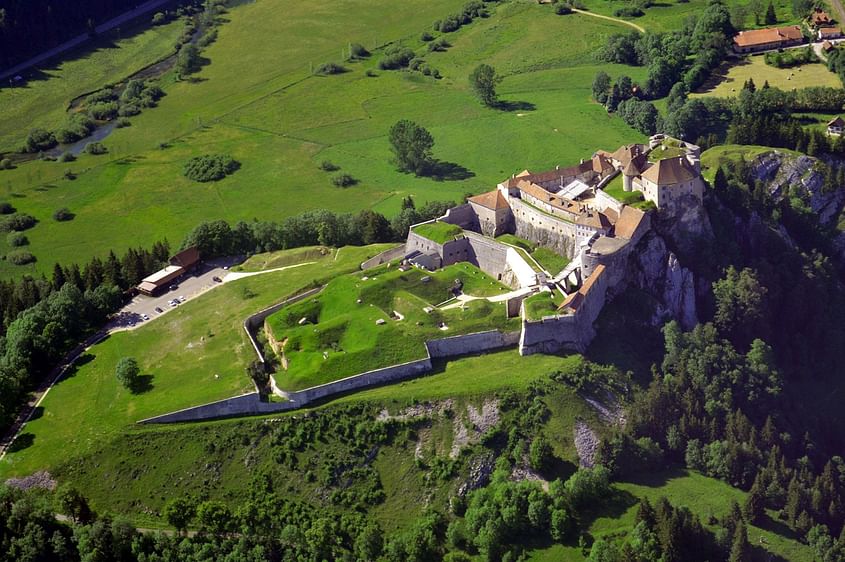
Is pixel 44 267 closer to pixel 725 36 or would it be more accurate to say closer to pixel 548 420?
pixel 548 420

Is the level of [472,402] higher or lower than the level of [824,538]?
higher

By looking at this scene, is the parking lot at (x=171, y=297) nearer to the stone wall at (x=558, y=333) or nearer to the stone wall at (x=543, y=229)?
the stone wall at (x=543, y=229)

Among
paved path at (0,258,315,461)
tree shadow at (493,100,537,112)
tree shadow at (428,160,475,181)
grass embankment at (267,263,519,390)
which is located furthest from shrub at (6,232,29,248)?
tree shadow at (493,100,537,112)

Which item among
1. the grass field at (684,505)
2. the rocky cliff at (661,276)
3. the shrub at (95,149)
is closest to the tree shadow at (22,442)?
the grass field at (684,505)

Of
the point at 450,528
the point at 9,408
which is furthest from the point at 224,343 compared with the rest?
the point at 450,528

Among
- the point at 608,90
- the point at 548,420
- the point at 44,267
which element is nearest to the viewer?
the point at 548,420

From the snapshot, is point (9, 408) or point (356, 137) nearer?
point (9, 408)

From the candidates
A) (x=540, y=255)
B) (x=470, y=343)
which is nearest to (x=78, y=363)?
(x=470, y=343)

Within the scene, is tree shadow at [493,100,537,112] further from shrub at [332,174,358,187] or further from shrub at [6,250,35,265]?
shrub at [6,250,35,265]
